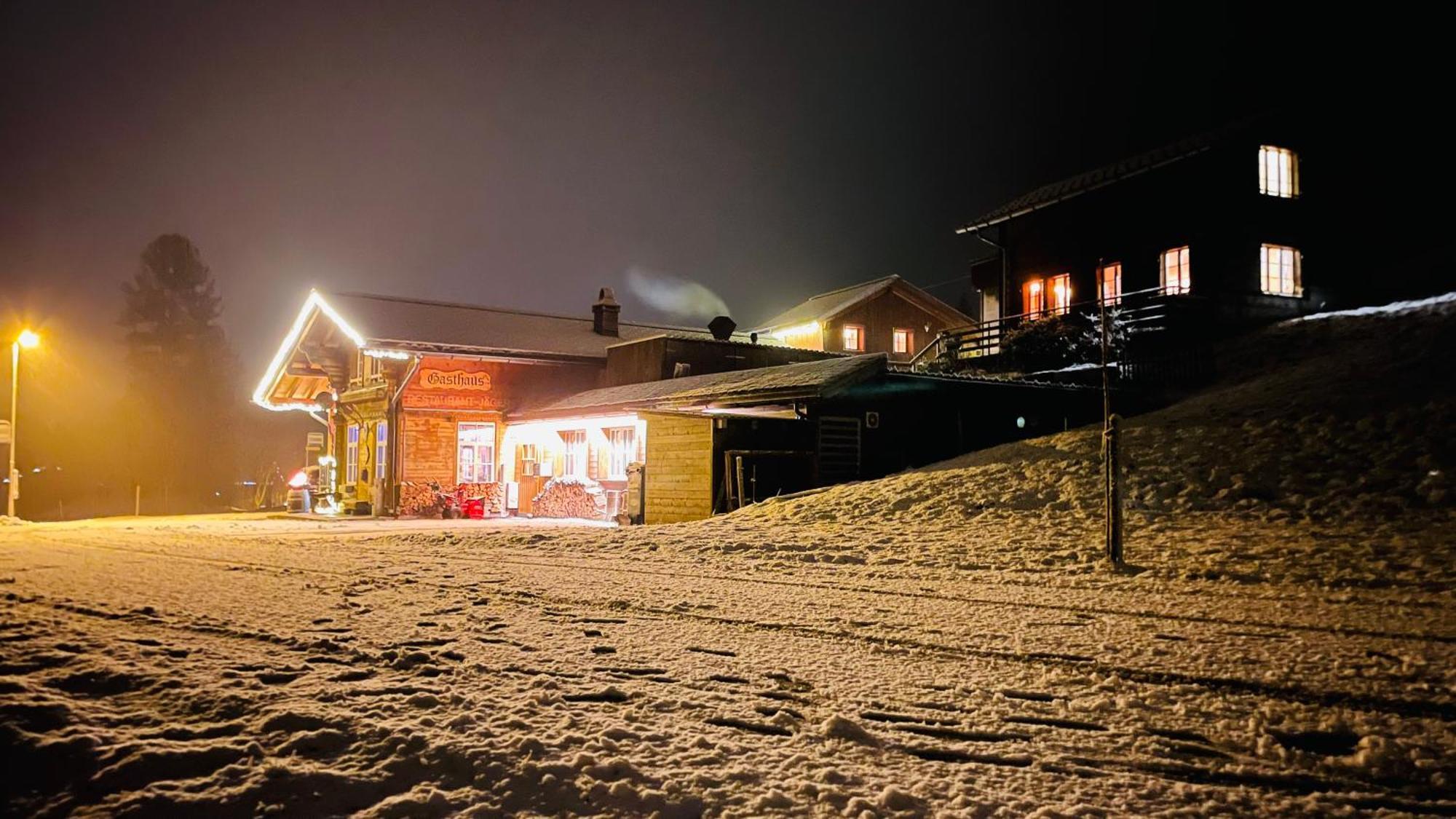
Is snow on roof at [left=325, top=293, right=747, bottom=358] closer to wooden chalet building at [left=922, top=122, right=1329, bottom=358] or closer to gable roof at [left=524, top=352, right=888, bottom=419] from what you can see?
gable roof at [left=524, top=352, right=888, bottom=419]

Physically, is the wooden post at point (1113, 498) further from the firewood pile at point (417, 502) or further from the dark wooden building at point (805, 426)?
the firewood pile at point (417, 502)

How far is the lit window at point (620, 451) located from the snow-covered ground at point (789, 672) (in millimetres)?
8887

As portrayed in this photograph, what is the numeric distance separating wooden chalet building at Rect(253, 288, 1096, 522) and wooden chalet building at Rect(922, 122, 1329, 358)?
5.14m

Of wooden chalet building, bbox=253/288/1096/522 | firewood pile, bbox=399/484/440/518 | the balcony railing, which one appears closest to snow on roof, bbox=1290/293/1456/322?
the balcony railing

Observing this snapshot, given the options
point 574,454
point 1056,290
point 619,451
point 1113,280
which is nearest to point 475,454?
point 574,454

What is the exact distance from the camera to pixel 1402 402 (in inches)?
Result: 562

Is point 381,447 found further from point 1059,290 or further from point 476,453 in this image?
point 1059,290

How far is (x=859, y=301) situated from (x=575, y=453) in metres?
19.0

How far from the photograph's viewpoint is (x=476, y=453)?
2492cm

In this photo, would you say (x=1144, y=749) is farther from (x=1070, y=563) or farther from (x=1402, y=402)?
(x=1402, y=402)

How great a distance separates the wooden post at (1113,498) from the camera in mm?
9059

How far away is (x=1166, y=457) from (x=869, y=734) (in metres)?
12.4

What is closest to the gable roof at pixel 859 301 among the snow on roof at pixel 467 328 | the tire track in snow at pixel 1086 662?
the snow on roof at pixel 467 328

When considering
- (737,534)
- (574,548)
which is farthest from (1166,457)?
(574,548)
